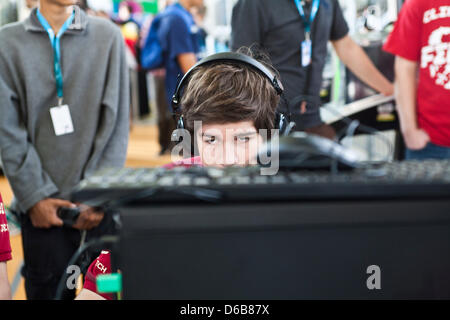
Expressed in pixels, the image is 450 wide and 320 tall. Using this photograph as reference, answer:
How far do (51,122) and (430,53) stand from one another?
1.18 meters

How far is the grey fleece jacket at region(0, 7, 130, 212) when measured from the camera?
4.68 ft

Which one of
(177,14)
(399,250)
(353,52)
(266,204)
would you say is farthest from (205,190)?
(177,14)

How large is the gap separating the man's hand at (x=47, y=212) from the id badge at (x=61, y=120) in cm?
21

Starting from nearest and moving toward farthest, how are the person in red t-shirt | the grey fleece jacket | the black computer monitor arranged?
the black computer monitor
the person in red t-shirt
the grey fleece jacket

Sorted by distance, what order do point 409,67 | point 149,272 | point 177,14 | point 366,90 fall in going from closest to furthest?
point 149,272, point 409,67, point 366,90, point 177,14

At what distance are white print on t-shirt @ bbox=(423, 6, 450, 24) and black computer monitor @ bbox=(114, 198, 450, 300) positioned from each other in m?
1.27

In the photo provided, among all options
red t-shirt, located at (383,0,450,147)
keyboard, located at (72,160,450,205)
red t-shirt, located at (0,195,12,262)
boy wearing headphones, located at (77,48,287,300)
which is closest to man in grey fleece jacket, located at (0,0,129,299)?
red t-shirt, located at (0,195,12,262)

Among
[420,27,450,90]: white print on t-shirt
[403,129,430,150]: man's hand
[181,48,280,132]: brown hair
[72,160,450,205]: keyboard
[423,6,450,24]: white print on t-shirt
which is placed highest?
A: [423,6,450,24]: white print on t-shirt

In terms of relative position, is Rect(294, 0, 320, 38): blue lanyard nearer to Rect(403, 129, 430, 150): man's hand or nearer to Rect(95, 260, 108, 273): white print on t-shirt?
Rect(403, 129, 430, 150): man's hand

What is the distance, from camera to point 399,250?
0.38m

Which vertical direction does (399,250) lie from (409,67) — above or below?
below

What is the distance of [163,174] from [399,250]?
20cm

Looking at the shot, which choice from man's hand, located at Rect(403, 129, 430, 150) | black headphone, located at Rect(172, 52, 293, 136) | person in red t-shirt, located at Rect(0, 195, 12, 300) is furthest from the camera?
man's hand, located at Rect(403, 129, 430, 150)

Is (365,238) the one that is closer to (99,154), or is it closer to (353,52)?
(99,154)
